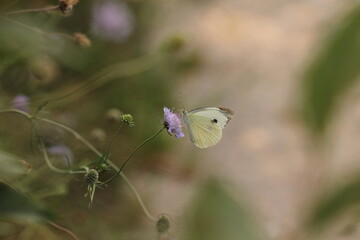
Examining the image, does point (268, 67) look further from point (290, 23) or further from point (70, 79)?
point (70, 79)

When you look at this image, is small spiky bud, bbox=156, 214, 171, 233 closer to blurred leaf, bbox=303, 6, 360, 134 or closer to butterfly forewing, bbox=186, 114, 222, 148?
butterfly forewing, bbox=186, 114, 222, 148

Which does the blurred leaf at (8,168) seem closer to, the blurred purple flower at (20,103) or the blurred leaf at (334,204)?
the blurred purple flower at (20,103)

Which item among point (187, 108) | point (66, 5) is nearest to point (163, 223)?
point (66, 5)

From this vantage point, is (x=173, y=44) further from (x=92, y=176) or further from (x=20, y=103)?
(x=92, y=176)

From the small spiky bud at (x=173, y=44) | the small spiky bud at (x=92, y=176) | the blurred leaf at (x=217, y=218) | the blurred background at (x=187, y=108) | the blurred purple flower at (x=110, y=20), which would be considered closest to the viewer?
the blurred leaf at (x=217, y=218)

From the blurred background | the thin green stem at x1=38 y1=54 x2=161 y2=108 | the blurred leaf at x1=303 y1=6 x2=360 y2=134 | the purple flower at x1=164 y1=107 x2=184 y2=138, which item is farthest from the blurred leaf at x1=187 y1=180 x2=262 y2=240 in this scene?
the thin green stem at x1=38 y1=54 x2=161 y2=108

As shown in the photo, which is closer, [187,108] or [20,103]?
[20,103]

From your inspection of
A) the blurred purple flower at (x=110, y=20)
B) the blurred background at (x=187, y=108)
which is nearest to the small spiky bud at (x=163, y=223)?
the blurred background at (x=187, y=108)
